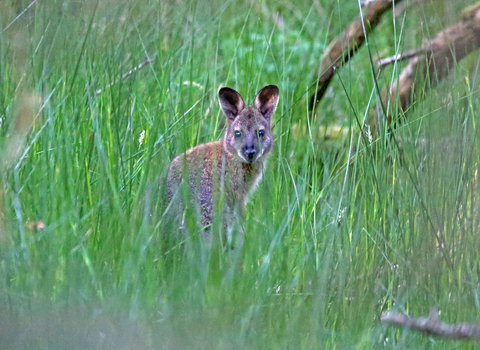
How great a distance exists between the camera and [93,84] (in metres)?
2.52

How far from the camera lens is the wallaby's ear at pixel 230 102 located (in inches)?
165

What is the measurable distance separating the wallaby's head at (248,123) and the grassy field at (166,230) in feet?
4.41

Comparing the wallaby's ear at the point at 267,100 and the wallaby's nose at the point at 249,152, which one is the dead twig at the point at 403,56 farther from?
the wallaby's nose at the point at 249,152

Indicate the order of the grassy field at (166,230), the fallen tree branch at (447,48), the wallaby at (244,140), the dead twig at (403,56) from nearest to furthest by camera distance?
the grassy field at (166,230)
the fallen tree branch at (447,48)
the dead twig at (403,56)
the wallaby at (244,140)

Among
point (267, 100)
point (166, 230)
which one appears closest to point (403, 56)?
point (267, 100)

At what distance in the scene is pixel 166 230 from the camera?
2354mm

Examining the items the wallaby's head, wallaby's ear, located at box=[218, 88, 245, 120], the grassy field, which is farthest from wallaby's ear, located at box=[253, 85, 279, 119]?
the grassy field

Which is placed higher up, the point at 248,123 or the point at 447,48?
the point at 447,48

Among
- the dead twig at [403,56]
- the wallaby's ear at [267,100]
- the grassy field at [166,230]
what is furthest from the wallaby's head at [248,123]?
the grassy field at [166,230]

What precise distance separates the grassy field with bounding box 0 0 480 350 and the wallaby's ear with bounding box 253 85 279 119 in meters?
1.31

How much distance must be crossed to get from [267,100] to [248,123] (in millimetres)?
207

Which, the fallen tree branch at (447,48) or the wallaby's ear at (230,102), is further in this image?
the wallaby's ear at (230,102)

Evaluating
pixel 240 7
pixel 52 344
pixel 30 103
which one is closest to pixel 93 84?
pixel 30 103

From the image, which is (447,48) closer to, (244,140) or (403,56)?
(403,56)
